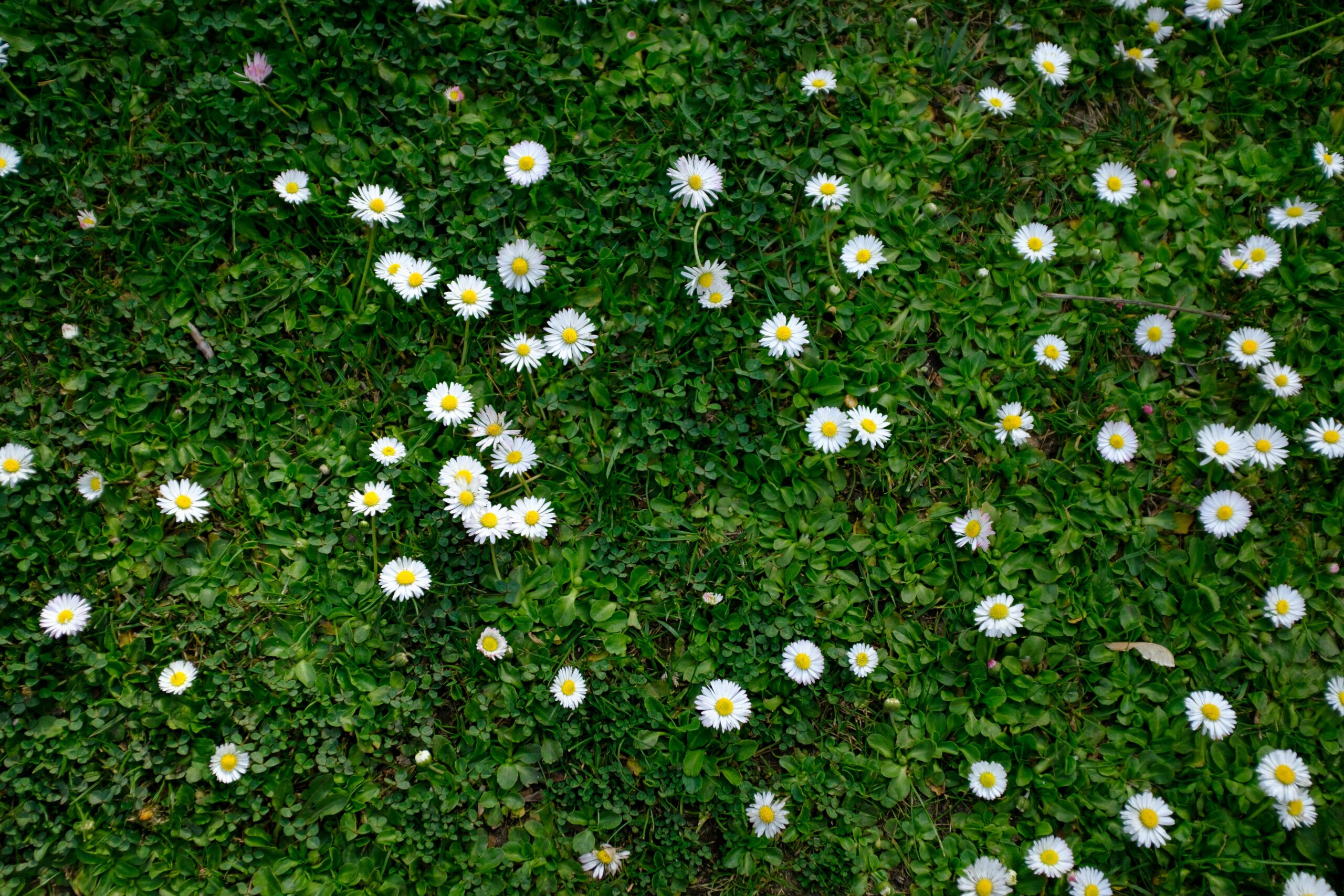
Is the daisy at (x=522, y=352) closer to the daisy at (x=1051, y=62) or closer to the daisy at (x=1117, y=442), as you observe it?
the daisy at (x=1117, y=442)

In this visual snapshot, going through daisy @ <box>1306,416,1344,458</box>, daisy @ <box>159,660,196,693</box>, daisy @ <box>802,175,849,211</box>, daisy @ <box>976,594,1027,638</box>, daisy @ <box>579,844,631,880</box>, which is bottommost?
daisy @ <box>579,844,631,880</box>

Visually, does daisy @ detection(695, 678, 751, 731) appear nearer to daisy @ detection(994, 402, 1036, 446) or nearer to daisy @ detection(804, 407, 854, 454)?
daisy @ detection(804, 407, 854, 454)

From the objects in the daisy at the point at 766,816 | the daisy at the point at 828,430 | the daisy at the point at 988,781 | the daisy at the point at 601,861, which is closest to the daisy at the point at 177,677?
the daisy at the point at 601,861

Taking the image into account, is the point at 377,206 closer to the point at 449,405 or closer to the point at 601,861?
the point at 449,405

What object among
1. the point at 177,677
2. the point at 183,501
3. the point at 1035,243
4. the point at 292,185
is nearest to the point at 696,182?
the point at 1035,243

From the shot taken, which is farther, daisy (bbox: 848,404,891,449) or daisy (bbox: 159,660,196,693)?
daisy (bbox: 848,404,891,449)

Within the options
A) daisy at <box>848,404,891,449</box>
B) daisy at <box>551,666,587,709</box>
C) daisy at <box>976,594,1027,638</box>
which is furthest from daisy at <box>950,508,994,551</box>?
daisy at <box>551,666,587,709</box>
